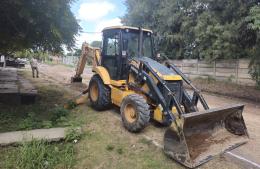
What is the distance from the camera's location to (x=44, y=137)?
5668 mm

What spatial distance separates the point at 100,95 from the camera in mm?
7793

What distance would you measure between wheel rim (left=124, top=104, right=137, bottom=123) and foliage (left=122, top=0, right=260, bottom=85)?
661cm

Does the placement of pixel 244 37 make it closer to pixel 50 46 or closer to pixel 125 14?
pixel 50 46

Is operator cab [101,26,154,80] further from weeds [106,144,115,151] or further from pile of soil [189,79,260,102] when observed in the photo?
pile of soil [189,79,260,102]

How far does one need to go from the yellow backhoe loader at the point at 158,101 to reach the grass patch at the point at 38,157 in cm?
168

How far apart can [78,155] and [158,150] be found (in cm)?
158

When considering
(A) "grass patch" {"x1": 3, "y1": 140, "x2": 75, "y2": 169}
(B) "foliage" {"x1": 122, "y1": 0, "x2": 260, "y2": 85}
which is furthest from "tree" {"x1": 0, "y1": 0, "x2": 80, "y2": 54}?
(B) "foliage" {"x1": 122, "y1": 0, "x2": 260, "y2": 85}

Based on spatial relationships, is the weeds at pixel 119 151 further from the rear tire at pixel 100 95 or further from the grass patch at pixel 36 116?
the rear tire at pixel 100 95

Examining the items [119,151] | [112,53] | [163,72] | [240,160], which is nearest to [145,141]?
[119,151]

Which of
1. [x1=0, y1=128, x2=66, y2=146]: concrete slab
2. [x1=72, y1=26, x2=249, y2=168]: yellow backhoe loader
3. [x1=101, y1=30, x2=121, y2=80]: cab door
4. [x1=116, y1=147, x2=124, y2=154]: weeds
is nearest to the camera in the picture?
[x1=72, y1=26, x2=249, y2=168]: yellow backhoe loader

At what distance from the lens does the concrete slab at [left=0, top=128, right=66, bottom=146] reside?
548 centimetres

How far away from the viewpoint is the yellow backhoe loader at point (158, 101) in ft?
16.6

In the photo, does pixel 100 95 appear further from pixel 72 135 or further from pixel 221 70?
pixel 221 70

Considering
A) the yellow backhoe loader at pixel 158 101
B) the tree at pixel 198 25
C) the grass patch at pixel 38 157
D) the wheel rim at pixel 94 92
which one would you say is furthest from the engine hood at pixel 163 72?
the tree at pixel 198 25
